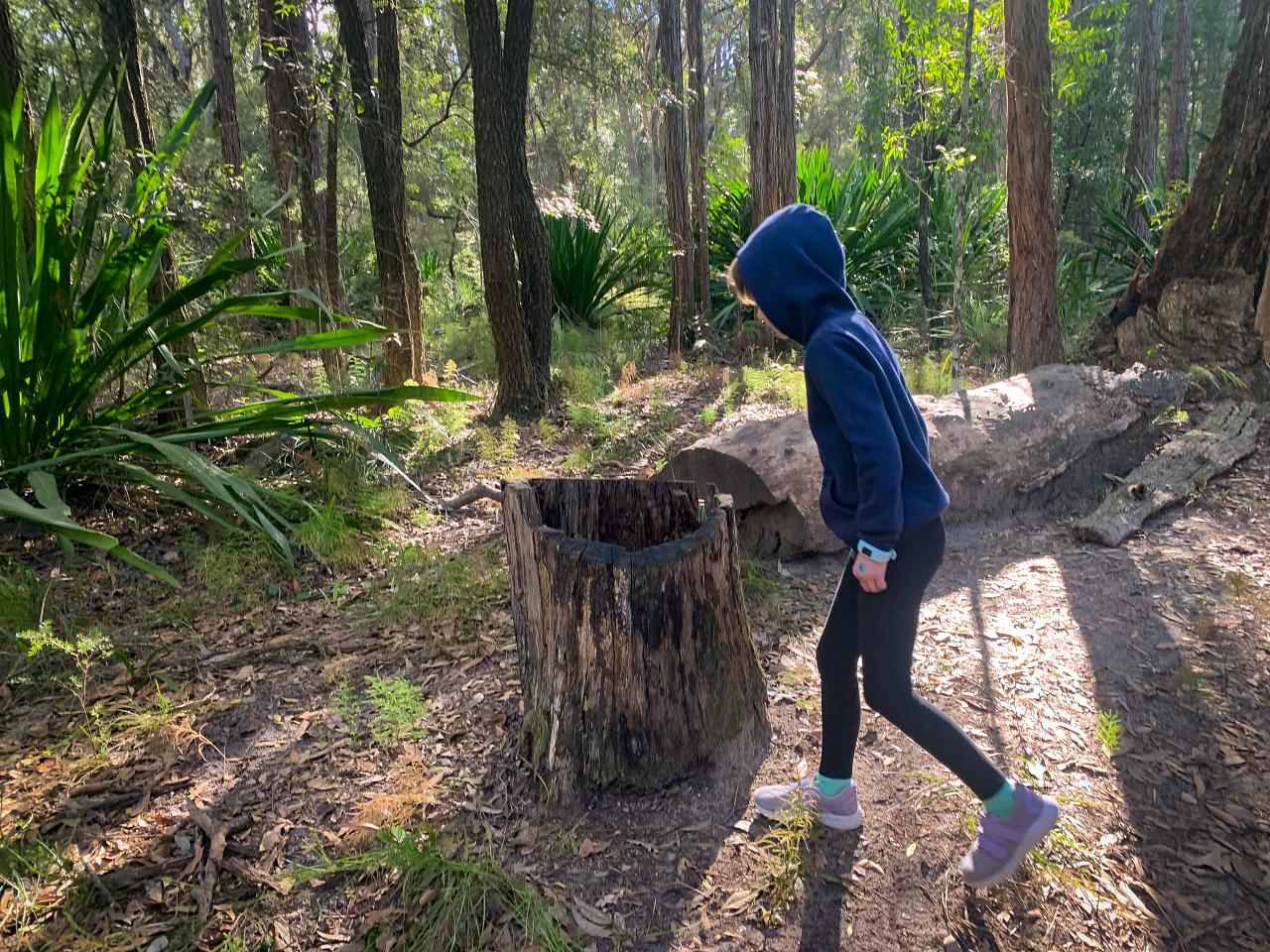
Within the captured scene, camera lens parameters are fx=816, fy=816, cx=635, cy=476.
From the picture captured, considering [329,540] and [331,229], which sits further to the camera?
[331,229]

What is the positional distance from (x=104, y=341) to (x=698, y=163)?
8.23 meters

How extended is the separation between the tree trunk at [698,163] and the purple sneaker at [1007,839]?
882cm

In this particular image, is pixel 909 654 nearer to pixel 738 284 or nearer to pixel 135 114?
pixel 738 284

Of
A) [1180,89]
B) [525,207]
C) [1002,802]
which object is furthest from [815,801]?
[1180,89]

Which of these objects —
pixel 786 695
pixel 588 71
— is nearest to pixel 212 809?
pixel 786 695

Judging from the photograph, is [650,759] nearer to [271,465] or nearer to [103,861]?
[103,861]

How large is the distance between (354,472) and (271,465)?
1.71 ft

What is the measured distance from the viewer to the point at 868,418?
2.00 meters

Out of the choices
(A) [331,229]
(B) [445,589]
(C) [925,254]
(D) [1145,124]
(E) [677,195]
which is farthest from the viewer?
(D) [1145,124]

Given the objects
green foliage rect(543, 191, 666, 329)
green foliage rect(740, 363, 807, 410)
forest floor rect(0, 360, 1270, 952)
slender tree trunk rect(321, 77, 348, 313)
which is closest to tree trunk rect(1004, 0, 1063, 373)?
green foliage rect(740, 363, 807, 410)

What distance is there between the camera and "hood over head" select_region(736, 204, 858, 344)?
2.15 meters

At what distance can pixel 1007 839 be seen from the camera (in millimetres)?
2129

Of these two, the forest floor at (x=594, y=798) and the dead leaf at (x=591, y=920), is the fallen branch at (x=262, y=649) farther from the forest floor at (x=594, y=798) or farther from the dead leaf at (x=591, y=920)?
the dead leaf at (x=591, y=920)

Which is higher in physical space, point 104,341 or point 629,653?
point 104,341
